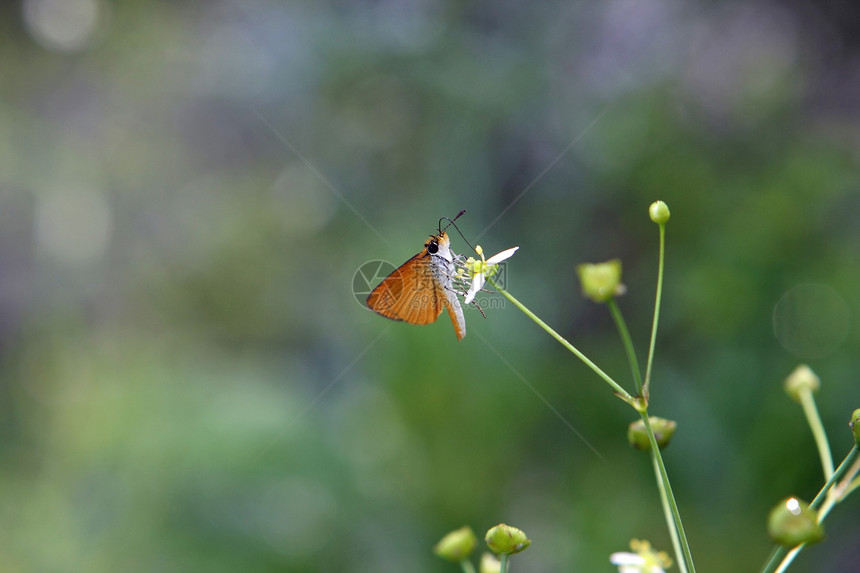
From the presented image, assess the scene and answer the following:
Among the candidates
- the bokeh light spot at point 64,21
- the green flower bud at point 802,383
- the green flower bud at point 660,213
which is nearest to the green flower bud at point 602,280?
the green flower bud at point 660,213

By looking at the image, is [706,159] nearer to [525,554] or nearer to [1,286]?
[525,554]

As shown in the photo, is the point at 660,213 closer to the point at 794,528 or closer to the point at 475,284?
the point at 475,284

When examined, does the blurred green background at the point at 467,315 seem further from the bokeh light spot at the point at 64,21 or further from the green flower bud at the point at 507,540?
the green flower bud at the point at 507,540

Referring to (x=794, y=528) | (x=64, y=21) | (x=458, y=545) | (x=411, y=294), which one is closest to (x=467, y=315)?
(x=411, y=294)

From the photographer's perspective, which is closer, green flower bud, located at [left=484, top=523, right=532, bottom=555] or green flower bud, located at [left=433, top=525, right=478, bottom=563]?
green flower bud, located at [left=484, top=523, right=532, bottom=555]

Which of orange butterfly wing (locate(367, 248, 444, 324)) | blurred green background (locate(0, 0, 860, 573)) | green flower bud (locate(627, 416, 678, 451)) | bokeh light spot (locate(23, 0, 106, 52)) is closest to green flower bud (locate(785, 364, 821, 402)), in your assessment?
green flower bud (locate(627, 416, 678, 451))

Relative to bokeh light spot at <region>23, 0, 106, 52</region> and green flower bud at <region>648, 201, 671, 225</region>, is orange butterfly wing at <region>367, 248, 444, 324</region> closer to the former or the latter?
green flower bud at <region>648, 201, 671, 225</region>
